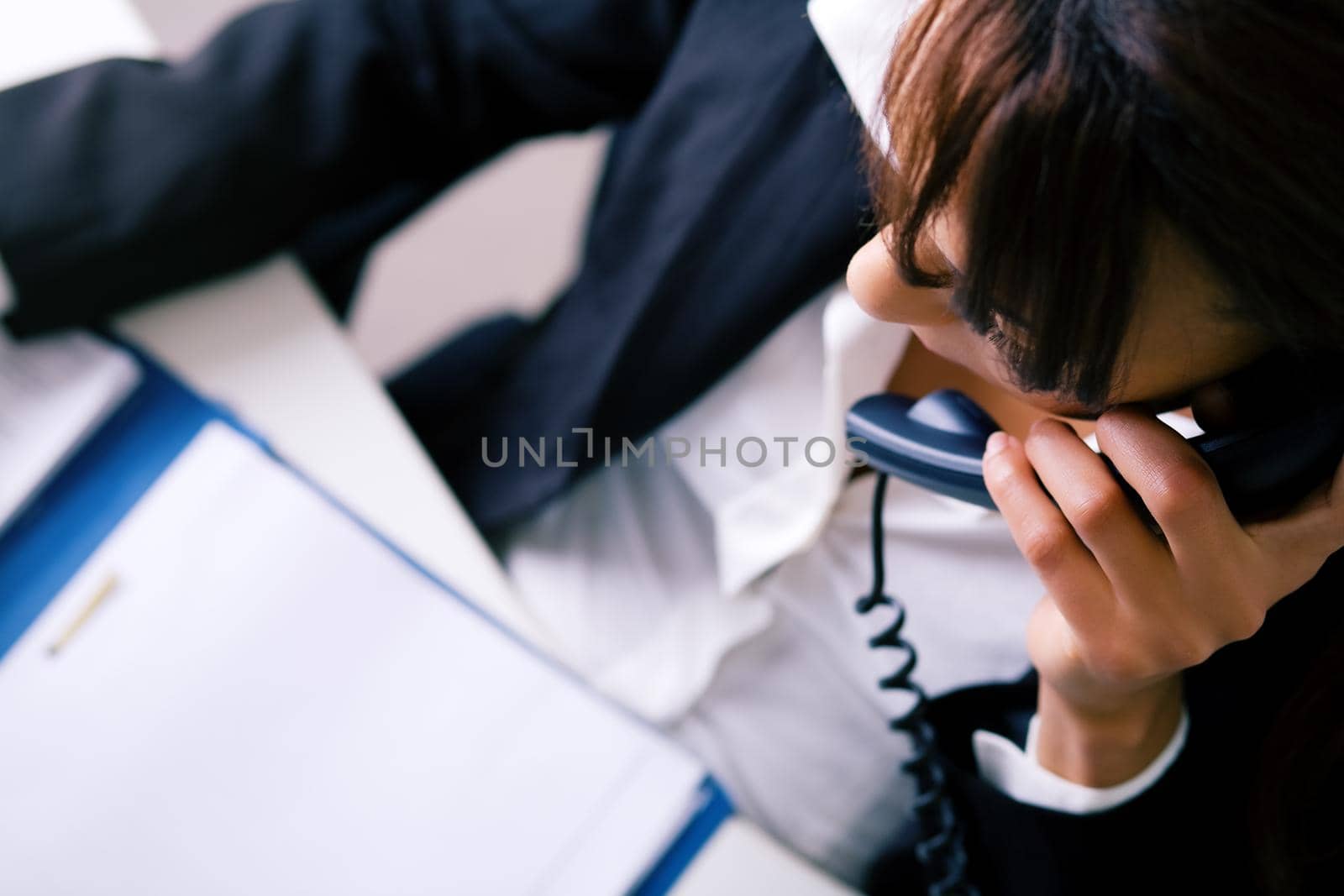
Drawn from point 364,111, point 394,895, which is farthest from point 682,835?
point 364,111

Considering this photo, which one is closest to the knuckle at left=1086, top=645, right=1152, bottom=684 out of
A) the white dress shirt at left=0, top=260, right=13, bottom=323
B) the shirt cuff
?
the shirt cuff

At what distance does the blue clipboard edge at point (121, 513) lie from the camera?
428 millimetres

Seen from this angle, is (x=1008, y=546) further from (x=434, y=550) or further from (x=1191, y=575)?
(x=434, y=550)

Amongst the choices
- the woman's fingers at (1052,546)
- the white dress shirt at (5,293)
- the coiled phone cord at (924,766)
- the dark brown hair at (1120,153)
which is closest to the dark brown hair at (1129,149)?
the dark brown hair at (1120,153)

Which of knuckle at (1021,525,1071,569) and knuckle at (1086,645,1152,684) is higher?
knuckle at (1021,525,1071,569)

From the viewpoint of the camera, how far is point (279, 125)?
0.51 m

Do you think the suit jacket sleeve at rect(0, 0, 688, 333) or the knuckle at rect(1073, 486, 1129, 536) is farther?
the suit jacket sleeve at rect(0, 0, 688, 333)

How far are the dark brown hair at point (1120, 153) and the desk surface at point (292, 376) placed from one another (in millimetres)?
311

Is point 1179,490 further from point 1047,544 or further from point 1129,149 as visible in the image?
point 1129,149

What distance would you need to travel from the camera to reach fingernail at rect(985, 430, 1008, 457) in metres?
0.36

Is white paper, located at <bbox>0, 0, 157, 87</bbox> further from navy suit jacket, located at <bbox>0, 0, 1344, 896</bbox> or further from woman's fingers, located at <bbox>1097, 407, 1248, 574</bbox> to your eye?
woman's fingers, located at <bbox>1097, 407, 1248, 574</bbox>

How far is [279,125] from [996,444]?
42 cm

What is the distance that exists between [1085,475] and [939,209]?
133 millimetres

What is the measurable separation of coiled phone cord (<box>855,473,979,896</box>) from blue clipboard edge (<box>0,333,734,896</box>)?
0.11 metres
